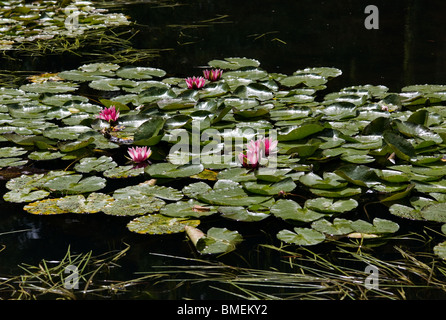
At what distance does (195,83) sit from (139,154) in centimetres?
90

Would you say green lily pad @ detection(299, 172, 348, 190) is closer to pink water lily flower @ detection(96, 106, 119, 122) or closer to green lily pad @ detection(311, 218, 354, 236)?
green lily pad @ detection(311, 218, 354, 236)

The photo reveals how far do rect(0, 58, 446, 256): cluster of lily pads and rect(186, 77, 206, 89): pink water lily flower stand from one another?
0.16 feet

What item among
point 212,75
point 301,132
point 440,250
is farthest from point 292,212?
point 212,75

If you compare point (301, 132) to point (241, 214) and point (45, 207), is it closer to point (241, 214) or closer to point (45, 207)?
point (241, 214)

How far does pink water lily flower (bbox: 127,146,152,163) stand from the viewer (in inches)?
101

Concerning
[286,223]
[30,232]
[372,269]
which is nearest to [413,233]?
[372,269]

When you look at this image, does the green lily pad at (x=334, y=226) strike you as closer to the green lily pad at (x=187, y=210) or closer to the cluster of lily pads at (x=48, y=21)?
the green lily pad at (x=187, y=210)

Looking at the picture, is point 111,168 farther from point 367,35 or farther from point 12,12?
point 12,12

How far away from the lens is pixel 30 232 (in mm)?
2092

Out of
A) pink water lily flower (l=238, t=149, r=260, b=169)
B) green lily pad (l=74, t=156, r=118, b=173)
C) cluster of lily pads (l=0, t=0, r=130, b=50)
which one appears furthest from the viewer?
cluster of lily pads (l=0, t=0, r=130, b=50)

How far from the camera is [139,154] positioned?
255cm

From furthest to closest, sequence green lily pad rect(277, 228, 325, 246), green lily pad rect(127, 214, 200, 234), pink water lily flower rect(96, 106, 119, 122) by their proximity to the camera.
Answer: pink water lily flower rect(96, 106, 119, 122)
green lily pad rect(127, 214, 200, 234)
green lily pad rect(277, 228, 325, 246)

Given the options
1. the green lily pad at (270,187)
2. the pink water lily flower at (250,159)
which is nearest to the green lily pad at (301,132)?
the pink water lily flower at (250,159)

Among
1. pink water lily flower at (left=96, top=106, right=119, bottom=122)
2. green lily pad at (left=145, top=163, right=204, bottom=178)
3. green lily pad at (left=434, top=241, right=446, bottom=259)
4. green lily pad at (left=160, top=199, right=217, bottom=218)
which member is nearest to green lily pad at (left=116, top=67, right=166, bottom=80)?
pink water lily flower at (left=96, top=106, right=119, bottom=122)
